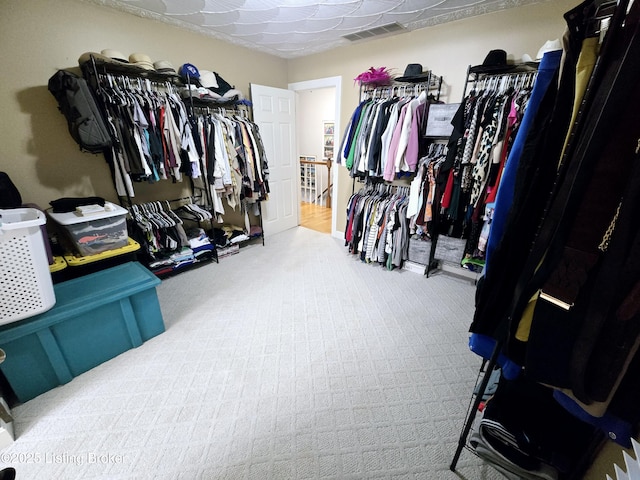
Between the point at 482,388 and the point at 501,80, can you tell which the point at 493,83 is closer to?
the point at 501,80

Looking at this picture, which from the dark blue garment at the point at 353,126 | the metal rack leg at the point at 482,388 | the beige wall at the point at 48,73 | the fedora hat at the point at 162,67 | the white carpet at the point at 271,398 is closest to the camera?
the metal rack leg at the point at 482,388

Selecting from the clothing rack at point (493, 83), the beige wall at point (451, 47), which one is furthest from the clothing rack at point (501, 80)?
the beige wall at point (451, 47)

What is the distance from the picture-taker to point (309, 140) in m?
5.84

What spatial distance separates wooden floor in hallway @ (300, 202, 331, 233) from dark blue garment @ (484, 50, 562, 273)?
11.2 ft

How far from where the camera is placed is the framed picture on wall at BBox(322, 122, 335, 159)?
549 centimetres

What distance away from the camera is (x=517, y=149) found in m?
0.75

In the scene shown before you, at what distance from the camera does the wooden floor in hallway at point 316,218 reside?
172 inches

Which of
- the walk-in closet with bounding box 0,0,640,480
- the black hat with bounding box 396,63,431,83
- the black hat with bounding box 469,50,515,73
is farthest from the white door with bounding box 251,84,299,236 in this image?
the black hat with bounding box 469,50,515,73

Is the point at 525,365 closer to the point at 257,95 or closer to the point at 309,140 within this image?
the point at 257,95

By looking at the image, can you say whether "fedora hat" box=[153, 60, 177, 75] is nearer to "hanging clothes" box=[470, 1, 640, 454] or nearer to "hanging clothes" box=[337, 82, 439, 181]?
"hanging clothes" box=[337, 82, 439, 181]

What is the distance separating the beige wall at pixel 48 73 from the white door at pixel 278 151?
3.65 feet

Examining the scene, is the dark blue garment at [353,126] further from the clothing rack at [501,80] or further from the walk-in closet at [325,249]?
the clothing rack at [501,80]

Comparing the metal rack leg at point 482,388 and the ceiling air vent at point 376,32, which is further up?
the ceiling air vent at point 376,32

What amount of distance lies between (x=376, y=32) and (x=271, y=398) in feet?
11.1
